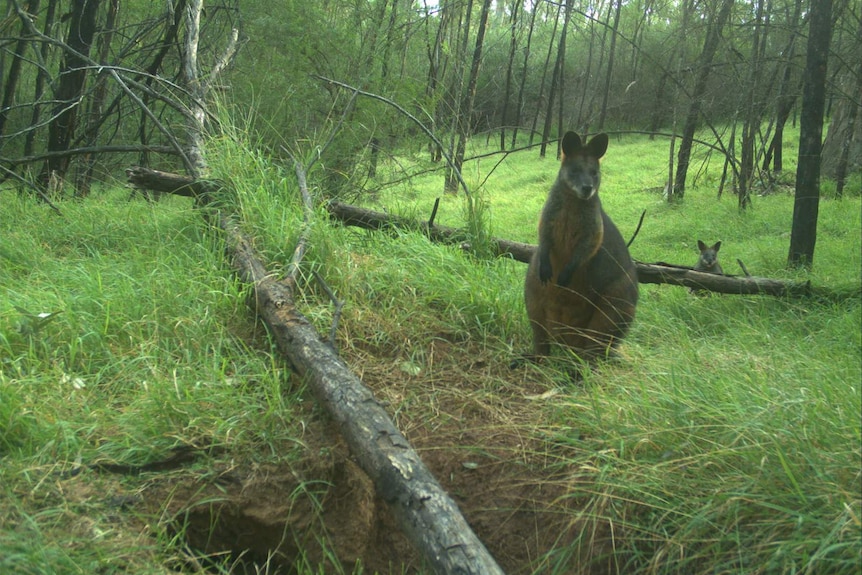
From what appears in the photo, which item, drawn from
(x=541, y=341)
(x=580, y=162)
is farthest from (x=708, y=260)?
(x=541, y=341)

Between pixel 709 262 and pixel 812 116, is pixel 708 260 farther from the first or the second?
pixel 812 116

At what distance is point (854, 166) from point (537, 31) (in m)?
17.5

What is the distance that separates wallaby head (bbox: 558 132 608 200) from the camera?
14.5 feet

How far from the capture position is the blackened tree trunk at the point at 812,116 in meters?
5.64

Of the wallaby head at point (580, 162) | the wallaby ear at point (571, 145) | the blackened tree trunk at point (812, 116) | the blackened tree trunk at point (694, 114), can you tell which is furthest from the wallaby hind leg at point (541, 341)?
the blackened tree trunk at point (694, 114)

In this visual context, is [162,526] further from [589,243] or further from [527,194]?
[527,194]

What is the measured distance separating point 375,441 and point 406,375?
110cm

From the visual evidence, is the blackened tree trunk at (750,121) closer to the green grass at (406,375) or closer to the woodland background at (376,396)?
the woodland background at (376,396)

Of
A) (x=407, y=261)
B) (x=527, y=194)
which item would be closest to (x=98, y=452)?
(x=407, y=261)

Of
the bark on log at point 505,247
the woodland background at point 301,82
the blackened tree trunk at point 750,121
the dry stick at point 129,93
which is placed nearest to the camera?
the bark on log at point 505,247

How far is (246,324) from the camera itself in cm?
398

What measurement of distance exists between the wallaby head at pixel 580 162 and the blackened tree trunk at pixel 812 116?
7.48 feet

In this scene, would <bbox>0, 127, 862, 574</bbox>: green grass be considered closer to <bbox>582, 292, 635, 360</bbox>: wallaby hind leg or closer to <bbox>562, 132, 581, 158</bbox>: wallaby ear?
<bbox>582, 292, 635, 360</bbox>: wallaby hind leg

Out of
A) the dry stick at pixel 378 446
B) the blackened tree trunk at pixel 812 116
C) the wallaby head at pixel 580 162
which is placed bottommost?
the dry stick at pixel 378 446
